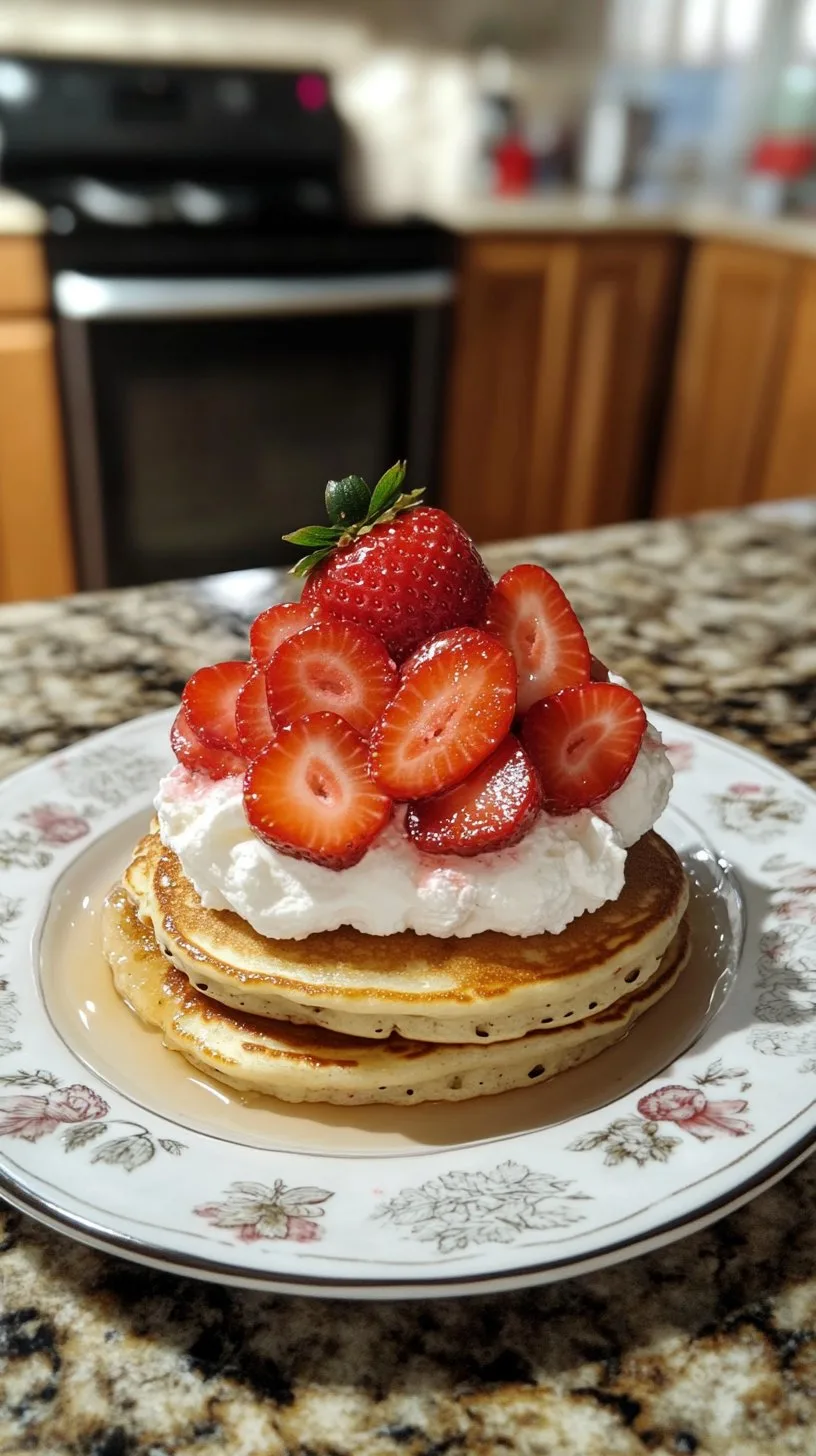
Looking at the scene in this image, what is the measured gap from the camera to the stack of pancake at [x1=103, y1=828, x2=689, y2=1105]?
0.78 metres

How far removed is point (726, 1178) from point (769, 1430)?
12cm

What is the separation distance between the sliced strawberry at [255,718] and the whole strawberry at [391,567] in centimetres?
8

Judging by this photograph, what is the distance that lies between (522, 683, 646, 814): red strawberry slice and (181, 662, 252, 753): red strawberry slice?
0.74 feet

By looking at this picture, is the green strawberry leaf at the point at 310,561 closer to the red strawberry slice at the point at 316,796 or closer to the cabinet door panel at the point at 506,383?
the red strawberry slice at the point at 316,796

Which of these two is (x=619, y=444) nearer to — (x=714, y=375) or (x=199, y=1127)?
(x=714, y=375)

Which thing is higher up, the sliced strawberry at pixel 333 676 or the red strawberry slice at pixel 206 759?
the sliced strawberry at pixel 333 676

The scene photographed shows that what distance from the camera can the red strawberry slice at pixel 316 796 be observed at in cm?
77

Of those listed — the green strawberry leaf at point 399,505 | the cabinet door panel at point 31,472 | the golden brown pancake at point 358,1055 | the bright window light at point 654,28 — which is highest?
the bright window light at point 654,28

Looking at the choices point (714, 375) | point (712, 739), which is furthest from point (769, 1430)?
point (714, 375)

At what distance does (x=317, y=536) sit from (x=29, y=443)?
231cm

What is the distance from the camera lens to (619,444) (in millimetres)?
3803

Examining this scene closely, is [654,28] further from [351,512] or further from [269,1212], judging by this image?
[269,1212]

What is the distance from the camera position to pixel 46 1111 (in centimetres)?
70

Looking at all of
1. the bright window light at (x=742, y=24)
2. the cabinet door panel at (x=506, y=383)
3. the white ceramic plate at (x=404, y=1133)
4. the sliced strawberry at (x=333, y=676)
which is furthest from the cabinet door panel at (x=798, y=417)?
the sliced strawberry at (x=333, y=676)
